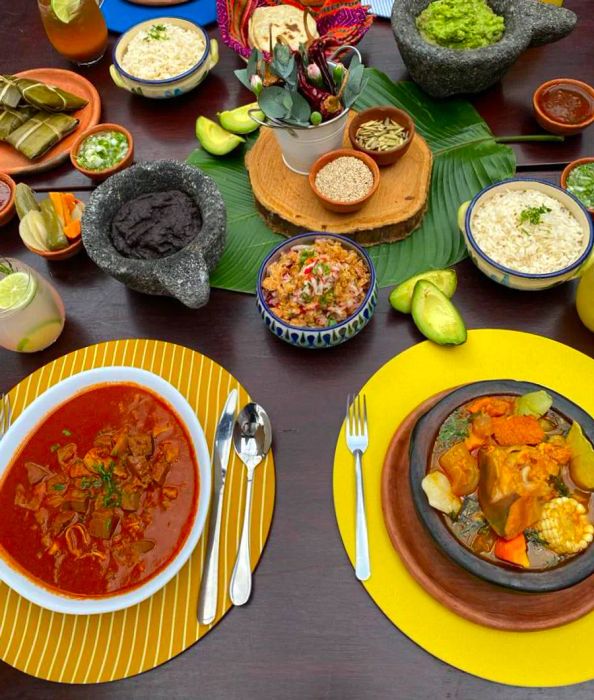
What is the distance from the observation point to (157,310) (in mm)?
1685

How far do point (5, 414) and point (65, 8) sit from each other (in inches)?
58.1

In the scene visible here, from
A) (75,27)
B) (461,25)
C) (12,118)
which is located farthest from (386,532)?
(75,27)

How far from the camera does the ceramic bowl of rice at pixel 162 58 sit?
1.98 m

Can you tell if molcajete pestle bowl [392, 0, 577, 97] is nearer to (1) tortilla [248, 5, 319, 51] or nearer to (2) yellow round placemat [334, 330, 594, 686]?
(1) tortilla [248, 5, 319, 51]

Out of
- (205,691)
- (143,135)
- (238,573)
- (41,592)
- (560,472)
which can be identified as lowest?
(205,691)

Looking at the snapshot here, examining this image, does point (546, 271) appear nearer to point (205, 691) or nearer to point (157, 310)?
point (157, 310)

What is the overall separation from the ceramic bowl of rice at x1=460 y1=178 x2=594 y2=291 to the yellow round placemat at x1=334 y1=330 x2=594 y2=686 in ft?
0.58

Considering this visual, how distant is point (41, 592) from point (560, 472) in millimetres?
1115

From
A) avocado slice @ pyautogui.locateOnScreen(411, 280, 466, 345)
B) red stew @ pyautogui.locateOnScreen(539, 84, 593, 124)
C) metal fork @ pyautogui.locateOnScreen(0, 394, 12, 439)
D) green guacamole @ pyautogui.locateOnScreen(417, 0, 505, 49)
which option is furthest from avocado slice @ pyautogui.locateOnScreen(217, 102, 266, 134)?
metal fork @ pyautogui.locateOnScreen(0, 394, 12, 439)


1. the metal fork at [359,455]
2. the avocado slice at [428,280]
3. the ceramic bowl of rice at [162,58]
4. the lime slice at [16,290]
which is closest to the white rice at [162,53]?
the ceramic bowl of rice at [162,58]

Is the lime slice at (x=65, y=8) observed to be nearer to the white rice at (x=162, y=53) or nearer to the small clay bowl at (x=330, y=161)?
the white rice at (x=162, y=53)

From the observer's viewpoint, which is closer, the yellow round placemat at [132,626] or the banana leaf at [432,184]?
the yellow round placemat at [132,626]

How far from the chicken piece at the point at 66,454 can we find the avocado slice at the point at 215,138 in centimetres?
110

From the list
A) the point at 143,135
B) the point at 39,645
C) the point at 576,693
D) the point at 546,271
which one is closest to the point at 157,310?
the point at 143,135
